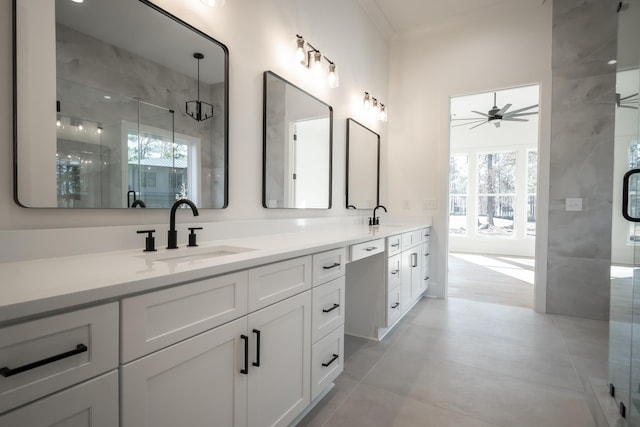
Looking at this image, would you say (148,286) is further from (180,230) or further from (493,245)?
(493,245)

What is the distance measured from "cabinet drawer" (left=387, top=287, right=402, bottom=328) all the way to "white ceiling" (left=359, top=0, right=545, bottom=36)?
2826mm

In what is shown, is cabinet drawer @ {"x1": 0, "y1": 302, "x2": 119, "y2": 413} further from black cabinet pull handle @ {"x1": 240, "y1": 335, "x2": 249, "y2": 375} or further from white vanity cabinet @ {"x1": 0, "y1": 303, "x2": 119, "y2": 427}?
black cabinet pull handle @ {"x1": 240, "y1": 335, "x2": 249, "y2": 375}

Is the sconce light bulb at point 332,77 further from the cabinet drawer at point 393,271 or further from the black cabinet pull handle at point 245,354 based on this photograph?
the black cabinet pull handle at point 245,354

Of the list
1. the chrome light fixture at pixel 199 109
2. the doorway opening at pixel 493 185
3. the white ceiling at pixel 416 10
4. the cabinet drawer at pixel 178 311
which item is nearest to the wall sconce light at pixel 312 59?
the chrome light fixture at pixel 199 109

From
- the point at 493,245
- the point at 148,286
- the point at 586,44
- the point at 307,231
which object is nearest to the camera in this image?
the point at 148,286

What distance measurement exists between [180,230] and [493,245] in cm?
716

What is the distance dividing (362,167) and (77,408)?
9.59ft

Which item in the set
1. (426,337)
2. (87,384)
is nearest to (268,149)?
(87,384)

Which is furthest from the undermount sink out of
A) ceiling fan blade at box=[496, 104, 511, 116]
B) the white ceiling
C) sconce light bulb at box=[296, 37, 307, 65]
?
ceiling fan blade at box=[496, 104, 511, 116]

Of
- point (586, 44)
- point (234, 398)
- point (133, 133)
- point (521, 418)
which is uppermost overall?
point (586, 44)

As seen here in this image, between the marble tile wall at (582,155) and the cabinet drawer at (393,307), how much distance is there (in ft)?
5.48

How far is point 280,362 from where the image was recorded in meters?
1.24

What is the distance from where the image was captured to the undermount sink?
1.25 meters

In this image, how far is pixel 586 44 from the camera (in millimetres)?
2938
